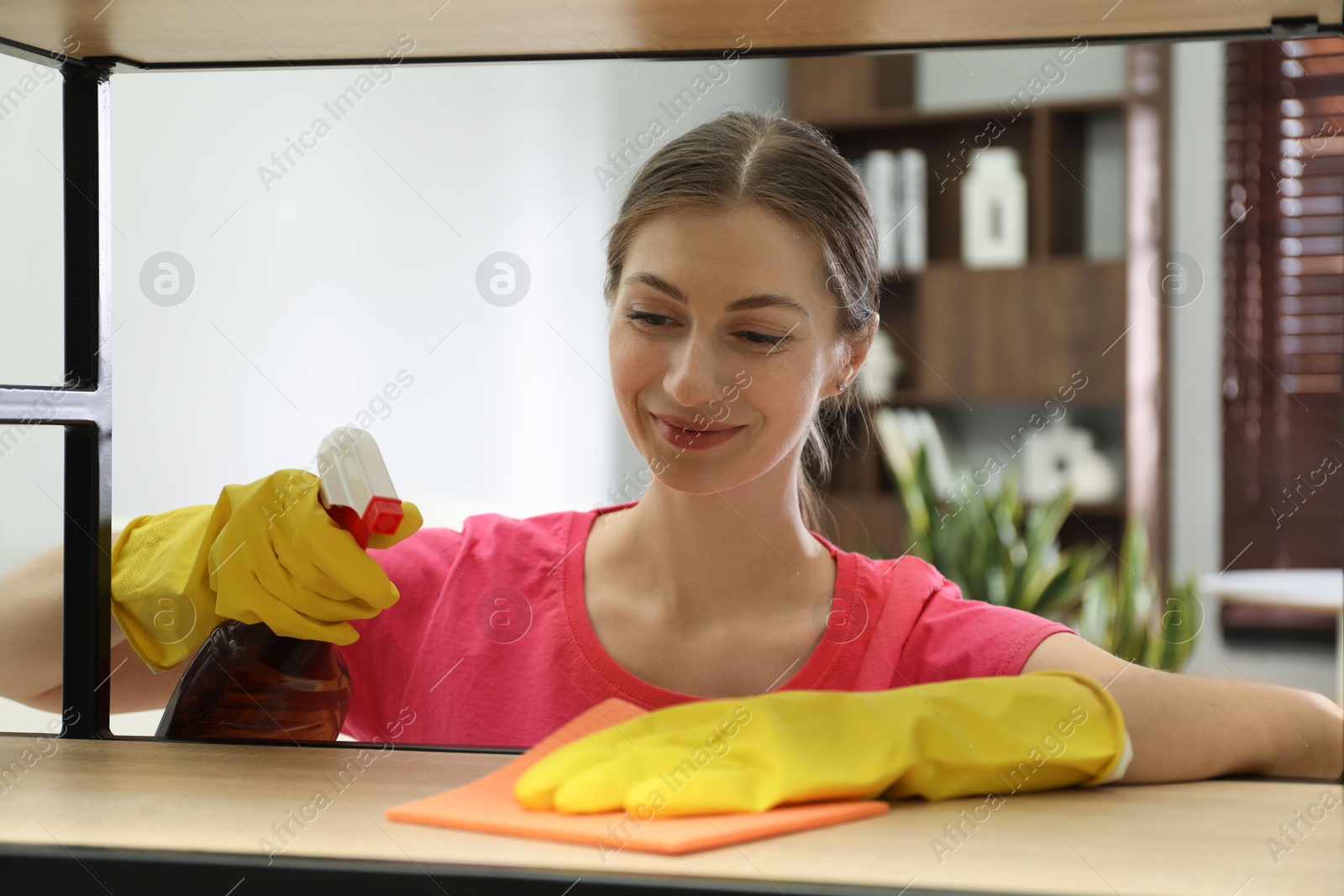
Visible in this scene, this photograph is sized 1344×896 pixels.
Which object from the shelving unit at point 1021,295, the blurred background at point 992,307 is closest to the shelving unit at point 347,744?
the blurred background at point 992,307

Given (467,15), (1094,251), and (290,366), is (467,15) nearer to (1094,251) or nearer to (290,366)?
(290,366)

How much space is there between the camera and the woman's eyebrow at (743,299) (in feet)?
2.94

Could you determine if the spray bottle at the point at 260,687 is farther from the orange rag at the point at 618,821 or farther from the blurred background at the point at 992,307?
the blurred background at the point at 992,307

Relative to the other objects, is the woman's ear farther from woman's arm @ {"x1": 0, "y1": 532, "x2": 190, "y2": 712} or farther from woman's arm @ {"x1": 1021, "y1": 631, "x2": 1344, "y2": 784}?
woman's arm @ {"x1": 0, "y1": 532, "x2": 190, "y2": 712}

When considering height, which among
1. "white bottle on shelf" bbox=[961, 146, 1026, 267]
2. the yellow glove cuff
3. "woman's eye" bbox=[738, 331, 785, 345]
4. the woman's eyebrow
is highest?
"white bottle on shelf" bbox=[961, 146, 1026, 267]

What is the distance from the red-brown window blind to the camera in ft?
10.4

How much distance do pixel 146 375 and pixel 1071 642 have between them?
39.9 inches

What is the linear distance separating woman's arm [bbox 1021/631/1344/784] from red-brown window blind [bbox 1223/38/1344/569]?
283 cm

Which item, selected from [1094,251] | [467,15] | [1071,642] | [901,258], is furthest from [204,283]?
[1094,251]

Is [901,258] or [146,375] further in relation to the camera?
[901,258]

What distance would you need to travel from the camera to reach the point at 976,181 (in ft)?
11.1

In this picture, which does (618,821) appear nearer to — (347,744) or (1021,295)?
(347,744)

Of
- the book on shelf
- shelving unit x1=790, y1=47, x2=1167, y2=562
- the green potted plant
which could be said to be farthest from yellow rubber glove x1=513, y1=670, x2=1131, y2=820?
the book on shelf

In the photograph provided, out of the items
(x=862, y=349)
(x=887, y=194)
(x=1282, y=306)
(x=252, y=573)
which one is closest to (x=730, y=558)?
(x=862, y=349)
